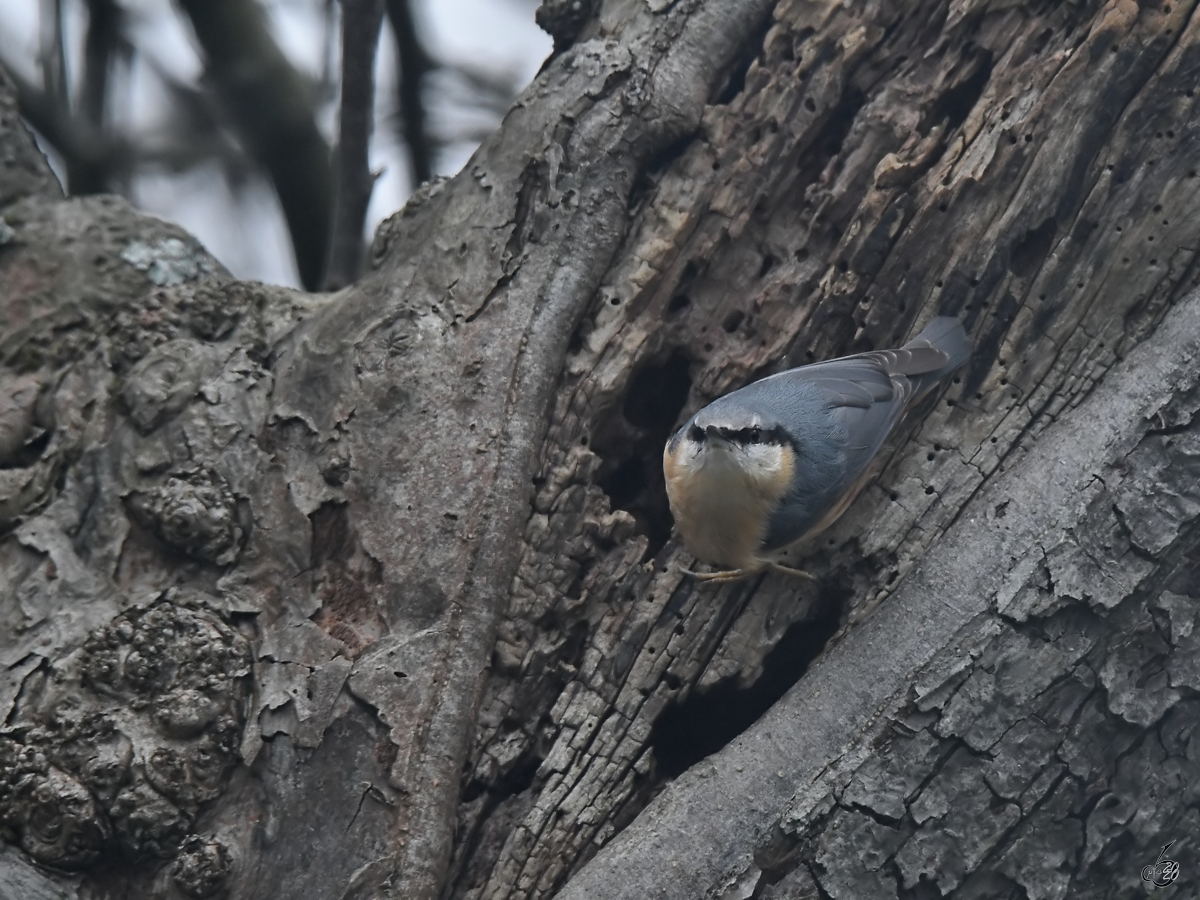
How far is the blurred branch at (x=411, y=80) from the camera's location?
3910 millimetres

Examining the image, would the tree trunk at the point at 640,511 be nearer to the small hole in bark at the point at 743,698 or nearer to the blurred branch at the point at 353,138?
the small hole in bark at the point at 743,698

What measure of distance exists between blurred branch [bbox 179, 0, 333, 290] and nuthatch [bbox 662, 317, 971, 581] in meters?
2.00

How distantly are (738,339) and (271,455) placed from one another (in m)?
1.14

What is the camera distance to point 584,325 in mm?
2510

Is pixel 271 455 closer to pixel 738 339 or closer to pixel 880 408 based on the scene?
pixel 738 339

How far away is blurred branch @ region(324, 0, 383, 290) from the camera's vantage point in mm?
3029

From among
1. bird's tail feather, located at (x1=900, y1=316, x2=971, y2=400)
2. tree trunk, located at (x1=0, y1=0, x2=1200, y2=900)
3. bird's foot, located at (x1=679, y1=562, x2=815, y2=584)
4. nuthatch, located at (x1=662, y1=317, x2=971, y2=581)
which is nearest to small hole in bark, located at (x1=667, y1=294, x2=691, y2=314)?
tree trunk, located at (x1=0, y1=0, x2=1200, y2=900)

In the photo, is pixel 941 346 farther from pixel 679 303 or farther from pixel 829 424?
pixel 679 303

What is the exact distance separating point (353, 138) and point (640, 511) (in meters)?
1.47

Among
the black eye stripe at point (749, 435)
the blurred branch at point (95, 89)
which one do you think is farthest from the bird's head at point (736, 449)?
the blurred branch at point (95, 89)

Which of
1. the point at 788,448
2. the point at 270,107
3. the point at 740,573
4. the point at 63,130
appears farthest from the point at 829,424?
the point at 63,130

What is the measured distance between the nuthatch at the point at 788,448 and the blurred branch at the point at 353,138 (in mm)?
1381

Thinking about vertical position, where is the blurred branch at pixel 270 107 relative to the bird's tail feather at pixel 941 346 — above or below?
below

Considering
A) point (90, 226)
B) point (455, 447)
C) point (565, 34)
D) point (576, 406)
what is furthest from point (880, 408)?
point (90, 226)
